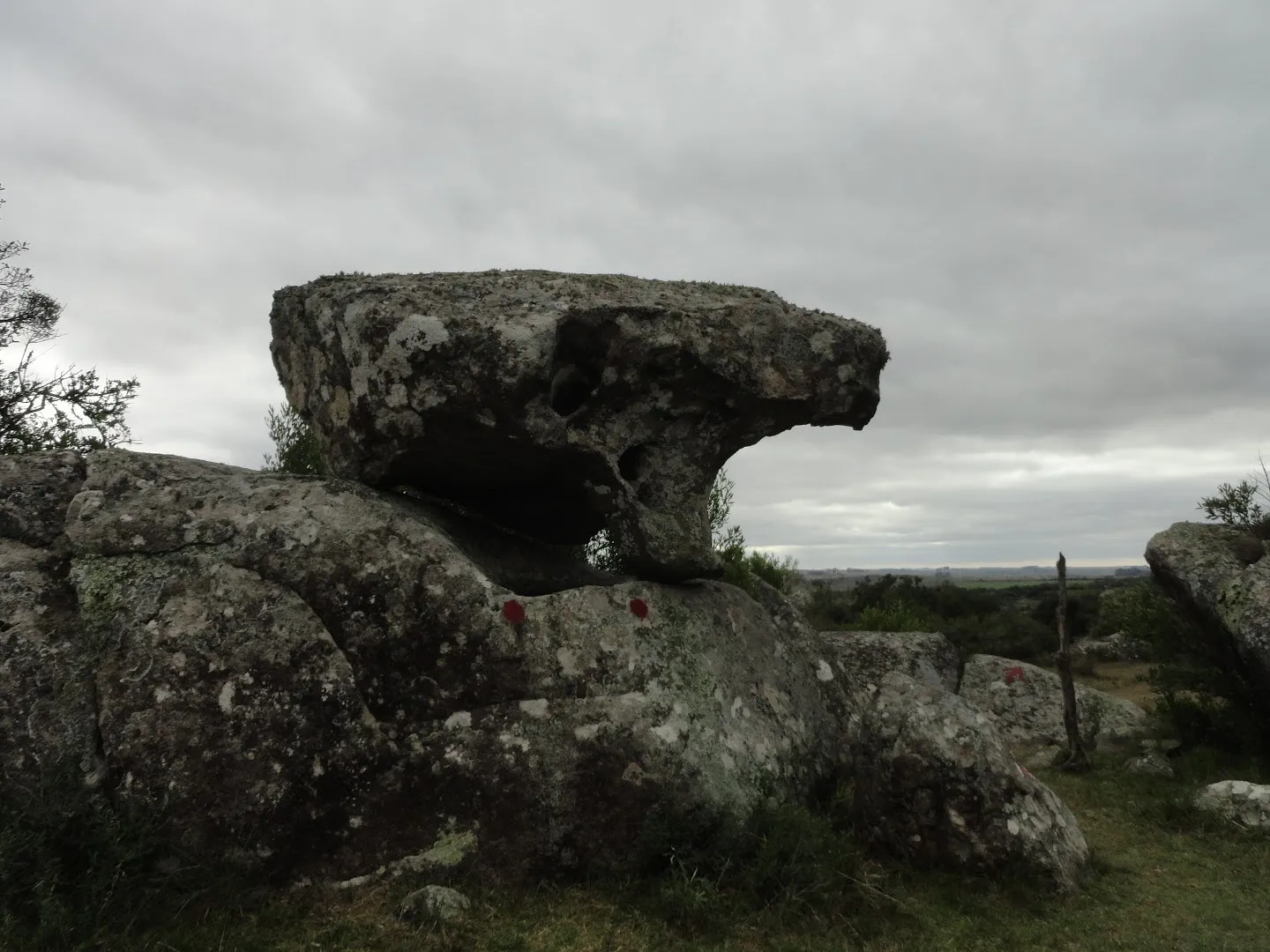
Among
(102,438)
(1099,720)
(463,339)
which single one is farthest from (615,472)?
Answer: (102,438)

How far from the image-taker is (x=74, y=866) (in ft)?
19.4

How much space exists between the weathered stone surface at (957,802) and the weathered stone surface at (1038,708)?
285 inches

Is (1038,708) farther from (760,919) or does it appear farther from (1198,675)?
(760,919)

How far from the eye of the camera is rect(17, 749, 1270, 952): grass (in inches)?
235

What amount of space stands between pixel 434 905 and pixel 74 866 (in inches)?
97.0

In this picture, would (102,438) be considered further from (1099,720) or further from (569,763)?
(1099,720)

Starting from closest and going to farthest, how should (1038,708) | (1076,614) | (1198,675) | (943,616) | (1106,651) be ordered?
(1198,675) < (1038,708) < (1106,651) < (943,616) < (1076,614)

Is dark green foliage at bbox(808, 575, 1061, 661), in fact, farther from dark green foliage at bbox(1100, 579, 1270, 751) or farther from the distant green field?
the distant green field

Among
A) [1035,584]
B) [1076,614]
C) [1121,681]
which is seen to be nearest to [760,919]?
[1121,681]

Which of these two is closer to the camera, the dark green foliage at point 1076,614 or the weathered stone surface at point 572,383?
the weathered stone surface at point 572,383

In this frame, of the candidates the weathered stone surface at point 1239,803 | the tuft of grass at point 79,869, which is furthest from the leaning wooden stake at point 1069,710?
the tuft of grass at point 79,869

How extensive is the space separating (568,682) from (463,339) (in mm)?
3284

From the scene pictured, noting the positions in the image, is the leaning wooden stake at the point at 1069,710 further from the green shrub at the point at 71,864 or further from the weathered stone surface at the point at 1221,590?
the green shrub at the point at 71,864

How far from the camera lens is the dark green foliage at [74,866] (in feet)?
17.8
